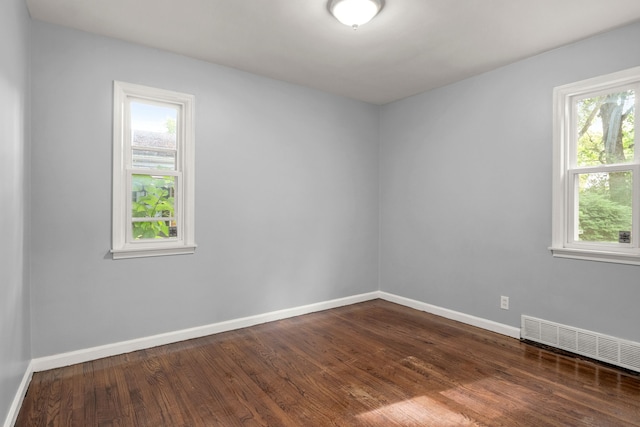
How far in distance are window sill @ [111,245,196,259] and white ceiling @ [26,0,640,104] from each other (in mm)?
1798

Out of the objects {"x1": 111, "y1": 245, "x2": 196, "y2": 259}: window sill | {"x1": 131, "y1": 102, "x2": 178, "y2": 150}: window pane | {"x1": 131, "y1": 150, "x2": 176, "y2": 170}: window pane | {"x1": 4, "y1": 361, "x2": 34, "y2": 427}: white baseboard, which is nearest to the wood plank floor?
{"x1": 4, "y1": 361, "x2": 34, "y2": 427}: white baseboard

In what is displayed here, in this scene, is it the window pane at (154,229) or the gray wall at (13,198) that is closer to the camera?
the gray wall at (13,198)

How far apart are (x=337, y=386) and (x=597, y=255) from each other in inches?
92.8

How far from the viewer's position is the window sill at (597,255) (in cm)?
276

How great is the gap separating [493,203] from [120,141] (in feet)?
11.7

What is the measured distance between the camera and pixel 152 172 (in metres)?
3.25

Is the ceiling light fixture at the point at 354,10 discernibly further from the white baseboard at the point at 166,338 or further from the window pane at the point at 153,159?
the white baseboard at the point at 166,338

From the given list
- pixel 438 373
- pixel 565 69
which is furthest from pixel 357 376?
pixel 565 69

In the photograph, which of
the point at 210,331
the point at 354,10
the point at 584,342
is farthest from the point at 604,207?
the point at 210,331

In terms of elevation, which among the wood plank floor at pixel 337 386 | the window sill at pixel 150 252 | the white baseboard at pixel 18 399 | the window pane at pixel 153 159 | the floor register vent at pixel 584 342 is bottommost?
the wood plank floor at pixel 337 386

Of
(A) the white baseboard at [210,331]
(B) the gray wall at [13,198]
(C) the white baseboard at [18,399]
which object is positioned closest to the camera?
(B) the gray wall at [13,198]

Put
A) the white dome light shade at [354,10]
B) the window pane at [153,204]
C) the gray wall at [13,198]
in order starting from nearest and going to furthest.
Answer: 1. the gray wall at [13,198]
2. the white dome light shade at [354,10]
3. the window pane at [153,204]

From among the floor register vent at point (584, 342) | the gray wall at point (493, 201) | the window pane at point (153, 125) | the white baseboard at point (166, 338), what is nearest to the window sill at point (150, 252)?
the white baseboard at point (166, 338)

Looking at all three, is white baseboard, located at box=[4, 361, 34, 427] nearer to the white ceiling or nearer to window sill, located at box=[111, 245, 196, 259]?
window sill, located at box=[111, 245, 196, 259]
